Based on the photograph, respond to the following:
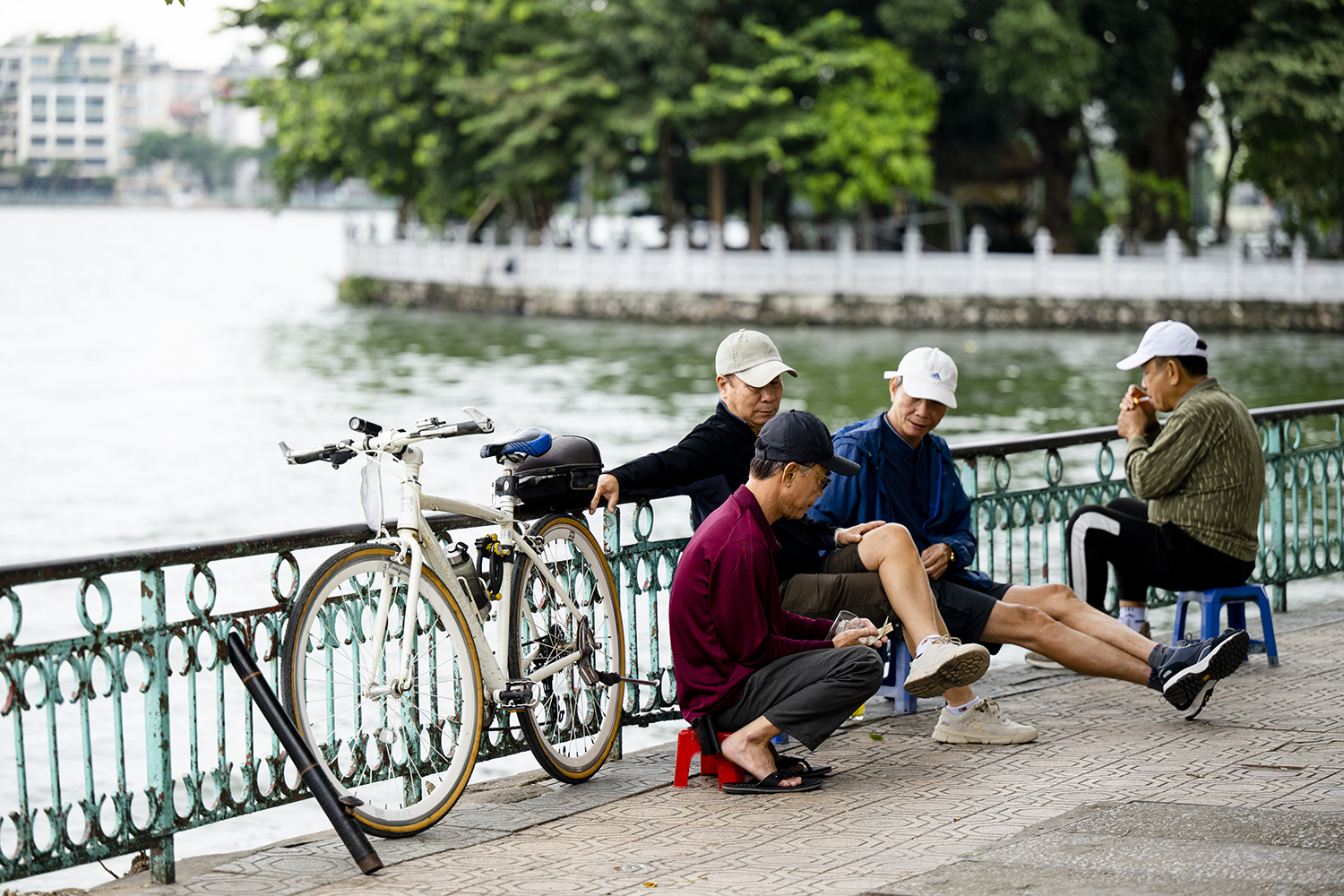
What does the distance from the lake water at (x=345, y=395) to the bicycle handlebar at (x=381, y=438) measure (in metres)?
3.27

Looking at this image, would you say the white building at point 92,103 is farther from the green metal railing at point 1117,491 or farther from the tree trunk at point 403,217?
the green metal railing at point 1117,491

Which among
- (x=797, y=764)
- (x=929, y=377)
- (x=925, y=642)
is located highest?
(x=929, y=377)

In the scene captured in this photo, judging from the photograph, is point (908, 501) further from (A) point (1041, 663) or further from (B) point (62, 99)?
(B) point (62, 99)

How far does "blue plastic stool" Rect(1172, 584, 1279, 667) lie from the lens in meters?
6.79

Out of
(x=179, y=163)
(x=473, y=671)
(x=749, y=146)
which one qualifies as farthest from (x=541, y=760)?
(x=179, y=163)

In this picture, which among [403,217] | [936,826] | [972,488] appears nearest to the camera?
[936,826]

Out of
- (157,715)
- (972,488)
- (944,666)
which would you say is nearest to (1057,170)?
(972,488)

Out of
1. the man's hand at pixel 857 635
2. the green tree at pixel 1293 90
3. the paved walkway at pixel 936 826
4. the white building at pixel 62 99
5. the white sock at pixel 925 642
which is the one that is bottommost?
the paved walkway at pixel 936 826

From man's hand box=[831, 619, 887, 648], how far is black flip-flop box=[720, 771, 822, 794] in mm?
437

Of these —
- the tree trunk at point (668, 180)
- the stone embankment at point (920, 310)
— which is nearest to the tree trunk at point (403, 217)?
the stone embankment at point (920, 310)

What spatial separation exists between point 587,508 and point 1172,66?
3919cm

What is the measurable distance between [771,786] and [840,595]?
78 cm

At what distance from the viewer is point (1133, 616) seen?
23.1 ft

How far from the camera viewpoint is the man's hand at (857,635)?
17.4ft
